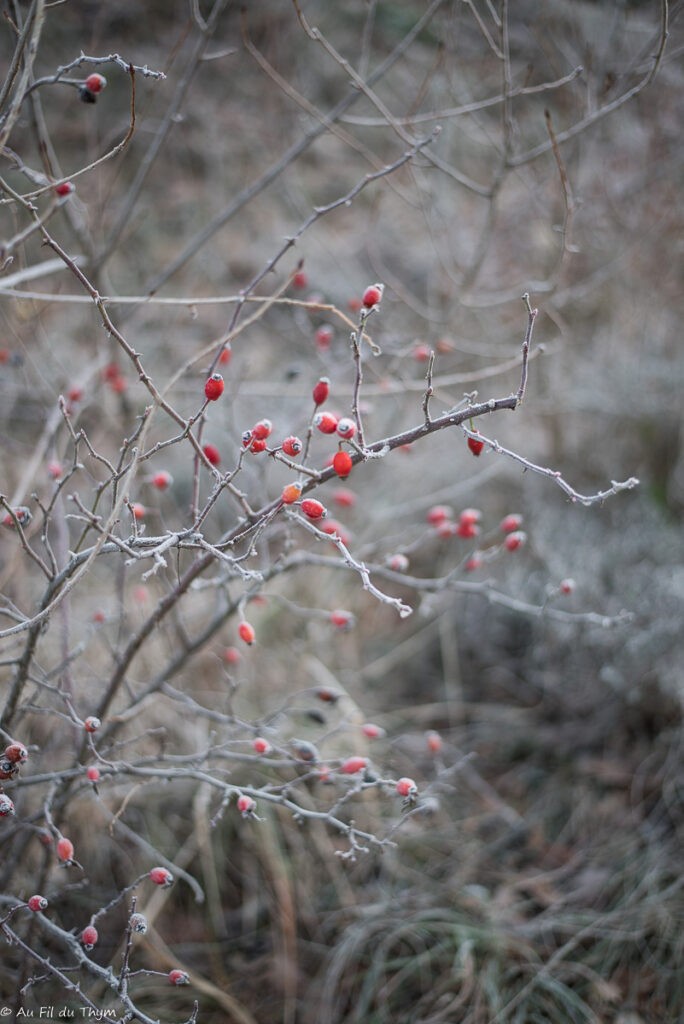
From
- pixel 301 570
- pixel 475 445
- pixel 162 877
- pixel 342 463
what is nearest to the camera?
pixel 342 463

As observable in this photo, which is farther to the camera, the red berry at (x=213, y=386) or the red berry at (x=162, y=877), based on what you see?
the red berry at (x=162, y=877)

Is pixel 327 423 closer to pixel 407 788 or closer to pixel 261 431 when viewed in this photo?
pixel 261 431

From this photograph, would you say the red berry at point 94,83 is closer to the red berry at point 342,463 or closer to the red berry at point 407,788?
the red berry at point 342,463

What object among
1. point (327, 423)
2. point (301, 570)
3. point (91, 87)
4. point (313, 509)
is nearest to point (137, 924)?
point (313, 509)

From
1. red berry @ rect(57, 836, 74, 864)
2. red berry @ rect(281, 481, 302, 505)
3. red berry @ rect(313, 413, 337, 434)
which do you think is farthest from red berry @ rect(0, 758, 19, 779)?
red berry @ rect(313, 413, 337, 434)

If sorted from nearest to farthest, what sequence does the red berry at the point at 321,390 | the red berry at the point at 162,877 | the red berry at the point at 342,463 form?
the red berry at the point at 342,463 → the red berry at the point at 321,390 → the red berry at the point at 162,877

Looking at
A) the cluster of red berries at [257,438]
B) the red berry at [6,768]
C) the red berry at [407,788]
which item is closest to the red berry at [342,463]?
the cluster of red berries at [257,438]

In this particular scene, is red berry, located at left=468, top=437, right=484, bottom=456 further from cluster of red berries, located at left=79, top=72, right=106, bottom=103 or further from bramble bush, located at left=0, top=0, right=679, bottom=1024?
cluster of red berries, located at left=79, top=72, right=106, bottom=103

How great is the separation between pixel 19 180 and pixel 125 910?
4.22 m

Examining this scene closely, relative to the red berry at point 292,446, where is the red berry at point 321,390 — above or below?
above

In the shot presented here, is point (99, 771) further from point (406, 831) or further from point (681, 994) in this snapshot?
point (681, 994)

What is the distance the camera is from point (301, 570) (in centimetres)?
321

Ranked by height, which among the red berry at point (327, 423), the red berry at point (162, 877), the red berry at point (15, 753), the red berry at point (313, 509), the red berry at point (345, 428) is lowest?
the red berry at point (162, 877)

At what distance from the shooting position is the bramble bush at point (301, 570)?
1438mm
